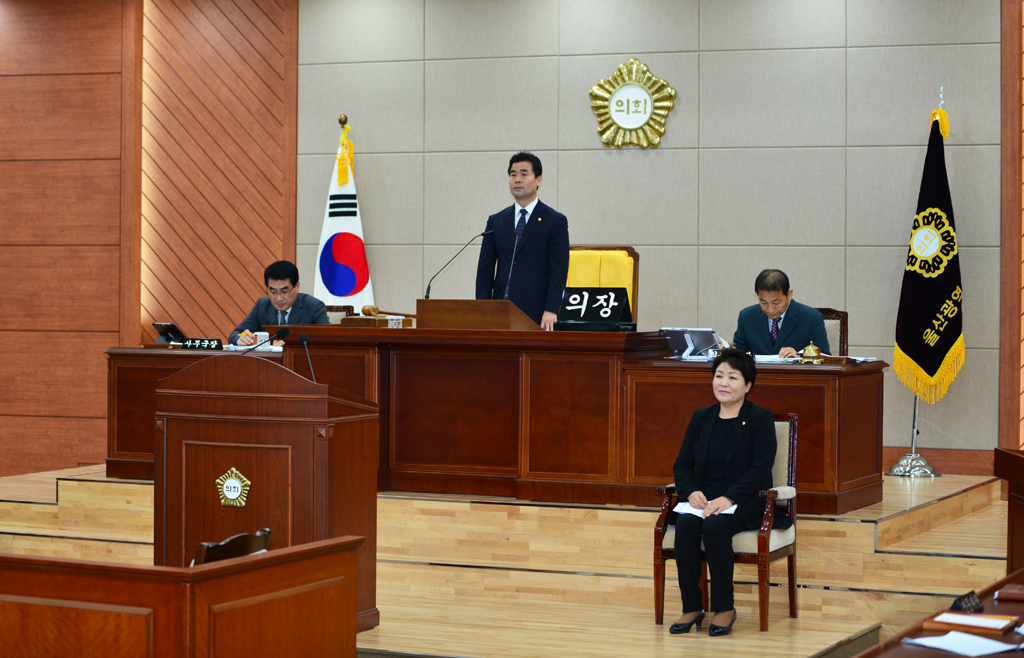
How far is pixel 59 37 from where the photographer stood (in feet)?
23.9

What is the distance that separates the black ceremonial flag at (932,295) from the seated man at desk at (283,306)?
10.7 ft

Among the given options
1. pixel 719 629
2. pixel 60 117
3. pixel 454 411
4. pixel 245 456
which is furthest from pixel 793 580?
pixel 60 117

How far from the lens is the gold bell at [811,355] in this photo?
14.8ft

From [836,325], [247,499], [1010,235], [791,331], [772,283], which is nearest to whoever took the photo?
[247,499]

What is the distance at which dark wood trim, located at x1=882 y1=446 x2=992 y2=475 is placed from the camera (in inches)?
242

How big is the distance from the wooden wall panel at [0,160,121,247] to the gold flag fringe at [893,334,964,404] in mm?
5092

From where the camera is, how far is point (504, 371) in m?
4.60

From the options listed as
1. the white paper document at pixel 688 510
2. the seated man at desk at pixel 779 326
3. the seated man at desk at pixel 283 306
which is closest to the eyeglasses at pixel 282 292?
the seated man at desk at pixel 283 306

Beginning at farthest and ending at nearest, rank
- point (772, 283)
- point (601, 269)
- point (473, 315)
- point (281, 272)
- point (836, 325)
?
point (601, 269) → point (836, 325) → point (281, 272) → point (772, 283) → point (473, 315)

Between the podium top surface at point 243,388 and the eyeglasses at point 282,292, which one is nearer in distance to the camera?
the podium top surface at point 243,388

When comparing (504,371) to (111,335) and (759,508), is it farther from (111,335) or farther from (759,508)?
(111,335)

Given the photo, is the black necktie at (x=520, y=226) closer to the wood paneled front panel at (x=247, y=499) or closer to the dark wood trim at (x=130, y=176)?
the wood paneled front panel at (x=247, y=499)

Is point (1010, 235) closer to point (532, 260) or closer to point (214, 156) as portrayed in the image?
point (532, 260)

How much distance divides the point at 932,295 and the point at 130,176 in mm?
5146
